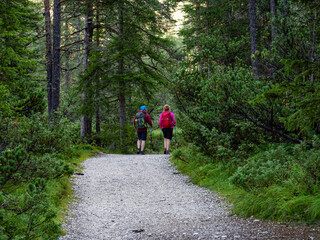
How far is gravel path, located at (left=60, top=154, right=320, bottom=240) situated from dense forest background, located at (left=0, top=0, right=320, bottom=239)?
0.36 metres

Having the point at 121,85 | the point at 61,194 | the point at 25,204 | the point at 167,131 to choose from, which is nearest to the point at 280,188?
the point at 25,204

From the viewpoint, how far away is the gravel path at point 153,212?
4613 mm

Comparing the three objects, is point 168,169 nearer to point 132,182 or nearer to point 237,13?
point 132,182

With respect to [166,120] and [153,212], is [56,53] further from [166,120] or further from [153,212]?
[153,212]

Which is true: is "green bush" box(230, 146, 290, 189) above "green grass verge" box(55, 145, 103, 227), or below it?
above

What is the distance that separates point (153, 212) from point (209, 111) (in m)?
2.99

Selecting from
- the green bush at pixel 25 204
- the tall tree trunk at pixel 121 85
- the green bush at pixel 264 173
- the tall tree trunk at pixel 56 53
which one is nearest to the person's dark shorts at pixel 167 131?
the tall tree trunk at pixel 121 85

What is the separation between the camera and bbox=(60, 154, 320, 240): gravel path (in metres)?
4.61

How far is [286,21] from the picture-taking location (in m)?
7.25

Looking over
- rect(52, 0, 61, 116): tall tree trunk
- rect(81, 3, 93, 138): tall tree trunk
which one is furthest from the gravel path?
rect(81, 3, 93, 138): tall tree trunk

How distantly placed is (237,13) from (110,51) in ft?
23.3

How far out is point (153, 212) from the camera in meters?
6.19

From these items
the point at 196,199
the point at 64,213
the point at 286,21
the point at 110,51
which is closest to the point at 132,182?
the point at 196,199

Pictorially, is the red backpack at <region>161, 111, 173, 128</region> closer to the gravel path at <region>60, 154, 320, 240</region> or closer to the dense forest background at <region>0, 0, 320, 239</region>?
the dense forest background at <region>0, 0, 320, 239</region>
